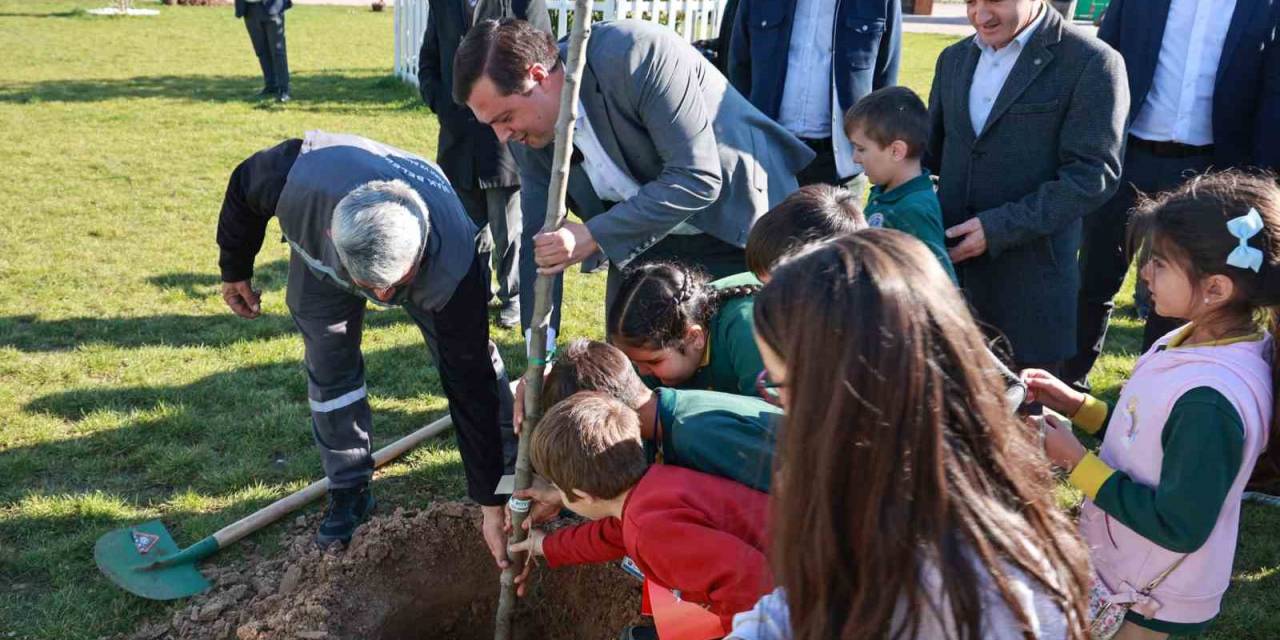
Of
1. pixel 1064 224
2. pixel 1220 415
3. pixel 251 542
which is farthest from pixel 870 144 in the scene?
pixel 251 542

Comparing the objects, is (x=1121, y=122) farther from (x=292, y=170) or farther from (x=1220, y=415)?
(x=292, y=170)

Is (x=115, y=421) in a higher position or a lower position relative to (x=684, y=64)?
lower

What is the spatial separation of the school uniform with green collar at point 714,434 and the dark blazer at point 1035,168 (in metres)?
1.22

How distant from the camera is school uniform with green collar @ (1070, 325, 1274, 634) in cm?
198

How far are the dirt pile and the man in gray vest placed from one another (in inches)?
15.8

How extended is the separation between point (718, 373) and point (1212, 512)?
1.29 m

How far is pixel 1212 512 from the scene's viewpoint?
197cm

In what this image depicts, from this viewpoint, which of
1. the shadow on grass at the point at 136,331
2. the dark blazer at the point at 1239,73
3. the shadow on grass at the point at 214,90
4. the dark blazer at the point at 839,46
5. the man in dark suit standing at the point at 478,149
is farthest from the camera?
the shadow on grass at the point at 214,90

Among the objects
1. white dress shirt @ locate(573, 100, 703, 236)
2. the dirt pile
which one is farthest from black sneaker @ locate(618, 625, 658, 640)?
white dress shirt @ locate(573, 100, 703, 236)

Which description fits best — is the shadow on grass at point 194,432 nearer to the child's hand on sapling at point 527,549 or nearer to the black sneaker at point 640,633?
the child's hand on sapling at point 527,549

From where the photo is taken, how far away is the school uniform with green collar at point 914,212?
299 centimetres

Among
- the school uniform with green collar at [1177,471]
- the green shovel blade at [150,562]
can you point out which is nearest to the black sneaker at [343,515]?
the green shovel blade at [150,562]

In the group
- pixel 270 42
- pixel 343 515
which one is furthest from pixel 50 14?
pixel 343 515

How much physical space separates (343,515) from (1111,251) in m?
3.21
